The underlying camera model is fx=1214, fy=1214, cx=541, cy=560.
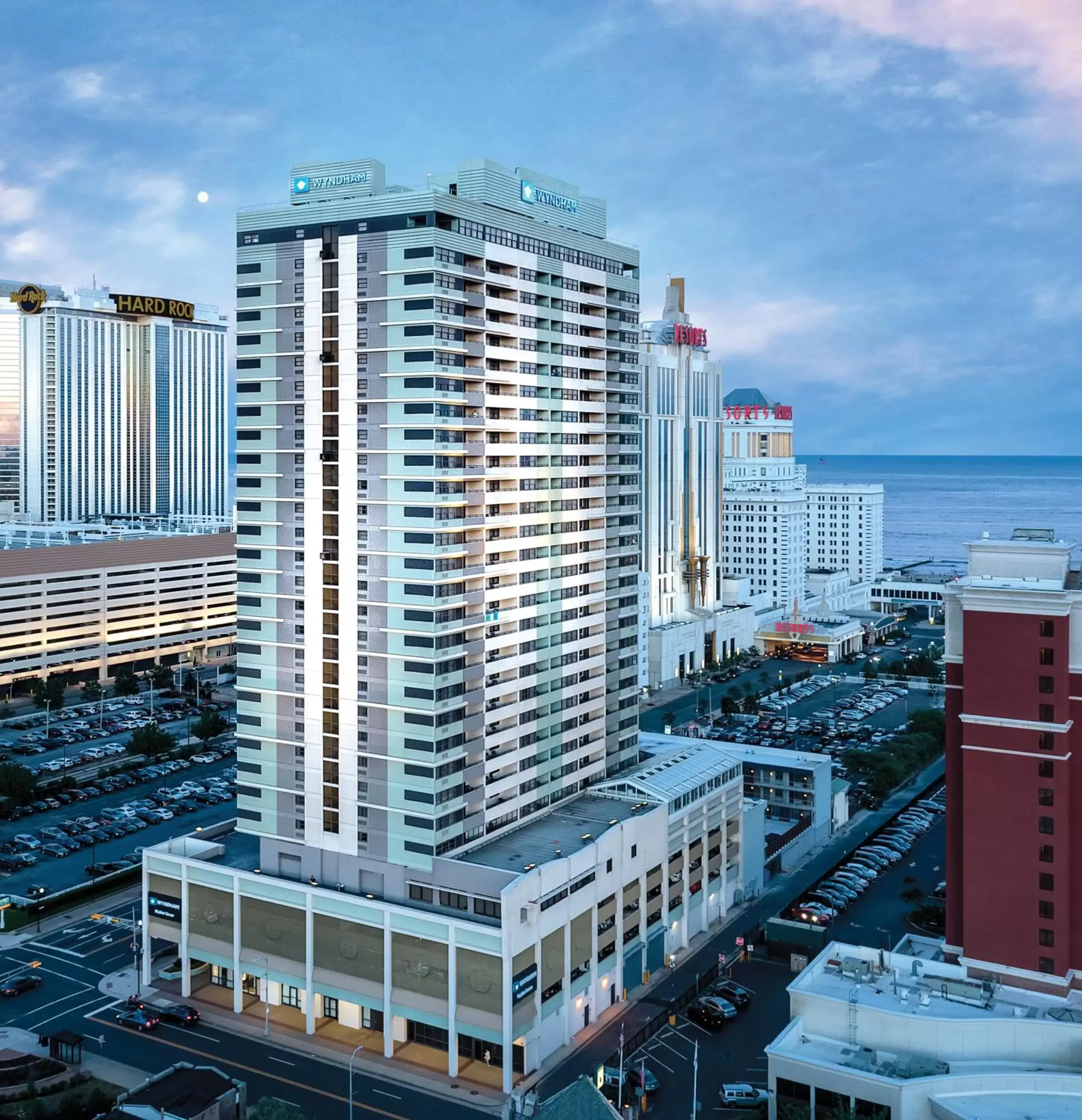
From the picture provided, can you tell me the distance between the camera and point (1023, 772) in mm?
53281

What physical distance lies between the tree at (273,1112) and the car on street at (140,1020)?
43.3ft

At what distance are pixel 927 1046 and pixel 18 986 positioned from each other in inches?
1779

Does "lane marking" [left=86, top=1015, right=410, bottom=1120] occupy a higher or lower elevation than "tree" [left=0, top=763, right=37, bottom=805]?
lower

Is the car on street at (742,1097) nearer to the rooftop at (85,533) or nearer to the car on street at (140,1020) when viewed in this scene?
the car on street at (140,1020)

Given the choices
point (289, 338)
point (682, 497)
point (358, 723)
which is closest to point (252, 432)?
point (289, 338)

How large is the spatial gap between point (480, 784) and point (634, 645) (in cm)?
1914

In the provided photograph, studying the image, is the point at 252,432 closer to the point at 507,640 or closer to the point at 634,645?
the point at 507,640

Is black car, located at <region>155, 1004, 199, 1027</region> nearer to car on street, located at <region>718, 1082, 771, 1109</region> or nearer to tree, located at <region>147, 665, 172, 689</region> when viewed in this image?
car on street, located at <region>718, 1082, 771, 1109</region>

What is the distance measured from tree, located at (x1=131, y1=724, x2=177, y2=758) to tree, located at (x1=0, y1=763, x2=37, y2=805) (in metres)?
13.9

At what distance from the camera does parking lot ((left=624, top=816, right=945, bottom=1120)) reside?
2105 inches

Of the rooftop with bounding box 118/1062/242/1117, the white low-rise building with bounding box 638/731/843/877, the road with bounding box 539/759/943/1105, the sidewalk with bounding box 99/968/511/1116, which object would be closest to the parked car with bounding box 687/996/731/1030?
the road with bounding box 539/759/943/1105

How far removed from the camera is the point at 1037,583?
54.3 metres

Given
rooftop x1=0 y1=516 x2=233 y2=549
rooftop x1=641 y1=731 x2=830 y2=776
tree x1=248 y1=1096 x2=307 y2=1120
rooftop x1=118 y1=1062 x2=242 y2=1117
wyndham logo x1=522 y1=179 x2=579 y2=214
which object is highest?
wyndham logo x1=522 y1=179 x2=579 y2=214

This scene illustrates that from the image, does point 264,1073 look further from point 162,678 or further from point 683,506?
point 683,506
